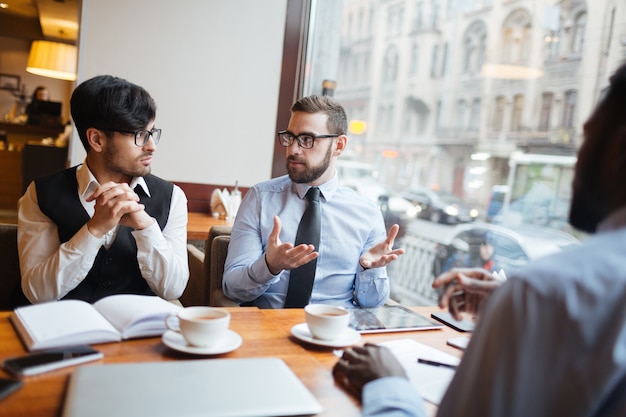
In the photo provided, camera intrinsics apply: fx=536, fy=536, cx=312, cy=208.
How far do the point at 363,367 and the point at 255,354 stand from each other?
253 mm

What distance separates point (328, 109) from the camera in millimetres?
2131

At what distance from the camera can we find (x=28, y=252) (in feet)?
5.35

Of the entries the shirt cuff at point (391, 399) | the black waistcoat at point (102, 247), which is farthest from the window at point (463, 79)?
the black waistcoat at point (102, 247)

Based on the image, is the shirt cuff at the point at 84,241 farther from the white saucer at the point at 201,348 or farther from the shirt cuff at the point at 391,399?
the shirt cuff at the point at 391,399

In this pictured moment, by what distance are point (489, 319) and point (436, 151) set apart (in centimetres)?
274

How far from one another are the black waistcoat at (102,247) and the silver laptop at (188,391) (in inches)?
32.1

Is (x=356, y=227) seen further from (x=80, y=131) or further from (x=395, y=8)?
(x=395, y=8)

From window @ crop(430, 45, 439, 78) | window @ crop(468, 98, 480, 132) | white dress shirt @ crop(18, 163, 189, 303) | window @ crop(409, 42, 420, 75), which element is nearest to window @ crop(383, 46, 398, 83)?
window @ crop(409, 42, 420, 75)

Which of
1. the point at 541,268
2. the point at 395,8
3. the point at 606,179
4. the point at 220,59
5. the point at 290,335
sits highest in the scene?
the point at 395,8

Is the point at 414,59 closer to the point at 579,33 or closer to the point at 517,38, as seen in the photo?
the point at 517,38

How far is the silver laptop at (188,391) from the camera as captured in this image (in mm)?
833

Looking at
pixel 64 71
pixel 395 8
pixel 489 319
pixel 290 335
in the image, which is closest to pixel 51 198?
pixel 290 335

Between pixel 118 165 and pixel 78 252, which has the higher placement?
pixel 118 165

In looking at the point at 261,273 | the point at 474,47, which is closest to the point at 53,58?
the point at 474,47
